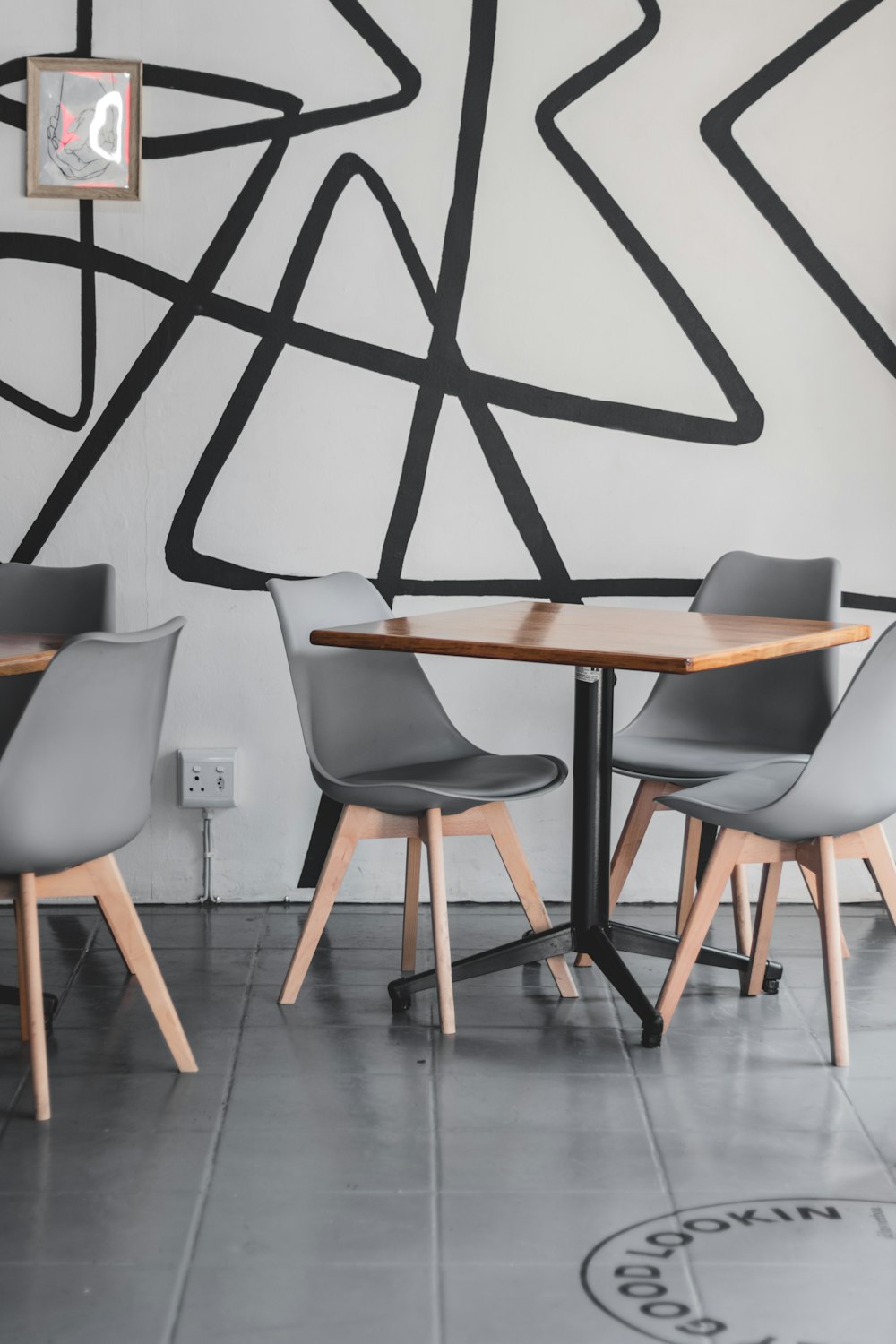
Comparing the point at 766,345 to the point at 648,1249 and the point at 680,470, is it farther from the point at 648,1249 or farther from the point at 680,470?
the point at 648,1249

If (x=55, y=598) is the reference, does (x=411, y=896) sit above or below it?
below

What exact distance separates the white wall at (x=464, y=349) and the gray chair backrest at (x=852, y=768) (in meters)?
1.17

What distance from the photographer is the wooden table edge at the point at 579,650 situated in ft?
7.63

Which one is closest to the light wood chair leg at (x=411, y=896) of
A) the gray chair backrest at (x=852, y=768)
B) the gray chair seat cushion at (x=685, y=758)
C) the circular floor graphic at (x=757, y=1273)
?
the gray chair seat cushion at (x=685, y=758)

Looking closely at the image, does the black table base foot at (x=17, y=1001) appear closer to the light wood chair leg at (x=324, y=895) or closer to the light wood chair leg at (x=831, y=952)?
the light wood chair leg at (x=324, y=895)

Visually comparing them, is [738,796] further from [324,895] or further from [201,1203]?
[201,1203]

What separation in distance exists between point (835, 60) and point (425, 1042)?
2.64 m

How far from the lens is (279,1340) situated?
164 centimetres

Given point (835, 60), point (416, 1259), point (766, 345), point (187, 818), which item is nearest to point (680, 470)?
point (766, 345)

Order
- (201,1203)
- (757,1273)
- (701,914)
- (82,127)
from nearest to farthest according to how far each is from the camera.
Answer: (757,1273), (201,1203), (701,914), (82,127)

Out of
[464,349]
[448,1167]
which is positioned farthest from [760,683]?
[448,1167]

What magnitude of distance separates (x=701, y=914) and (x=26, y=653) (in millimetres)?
1315

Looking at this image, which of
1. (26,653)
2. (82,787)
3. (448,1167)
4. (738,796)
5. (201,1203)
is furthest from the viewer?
(738,796)

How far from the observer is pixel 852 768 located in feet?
8.04
